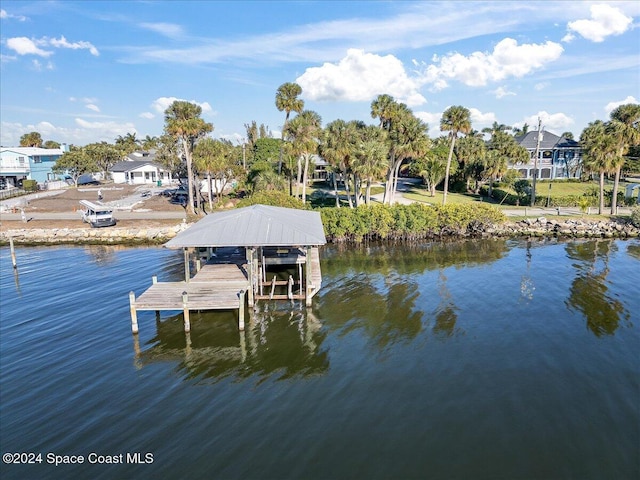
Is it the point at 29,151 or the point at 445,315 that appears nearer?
the point at 445,315

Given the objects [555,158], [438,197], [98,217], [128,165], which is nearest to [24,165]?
[128,165]

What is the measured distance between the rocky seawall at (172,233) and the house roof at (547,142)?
117 ft

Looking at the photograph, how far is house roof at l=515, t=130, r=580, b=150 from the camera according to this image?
2997 inches

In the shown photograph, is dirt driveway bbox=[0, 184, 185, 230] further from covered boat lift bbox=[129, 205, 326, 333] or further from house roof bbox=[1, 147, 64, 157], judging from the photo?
covered boat lift bbox=[129, 205, 326, 333]

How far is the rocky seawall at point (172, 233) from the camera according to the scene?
4294 cm

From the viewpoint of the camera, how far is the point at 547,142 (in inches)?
3071

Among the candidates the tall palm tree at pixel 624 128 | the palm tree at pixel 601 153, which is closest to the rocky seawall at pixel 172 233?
the palm tree at pixel 601 153

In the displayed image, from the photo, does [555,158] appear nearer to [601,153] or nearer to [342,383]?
[601,153]

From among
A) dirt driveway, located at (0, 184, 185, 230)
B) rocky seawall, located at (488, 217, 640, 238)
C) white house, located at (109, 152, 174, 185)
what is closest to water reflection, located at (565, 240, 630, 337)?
rocky seawall, located at (488, 217, 640, 238)

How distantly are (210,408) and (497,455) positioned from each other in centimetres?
975

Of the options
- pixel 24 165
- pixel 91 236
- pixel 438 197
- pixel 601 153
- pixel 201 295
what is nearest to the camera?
pixel 201 295

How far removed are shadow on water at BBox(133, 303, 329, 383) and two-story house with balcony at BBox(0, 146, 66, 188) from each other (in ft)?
249

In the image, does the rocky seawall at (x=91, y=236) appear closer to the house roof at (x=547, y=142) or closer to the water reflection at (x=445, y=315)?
the water reflection at (x=445, y=315)

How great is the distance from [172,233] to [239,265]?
781 inches
